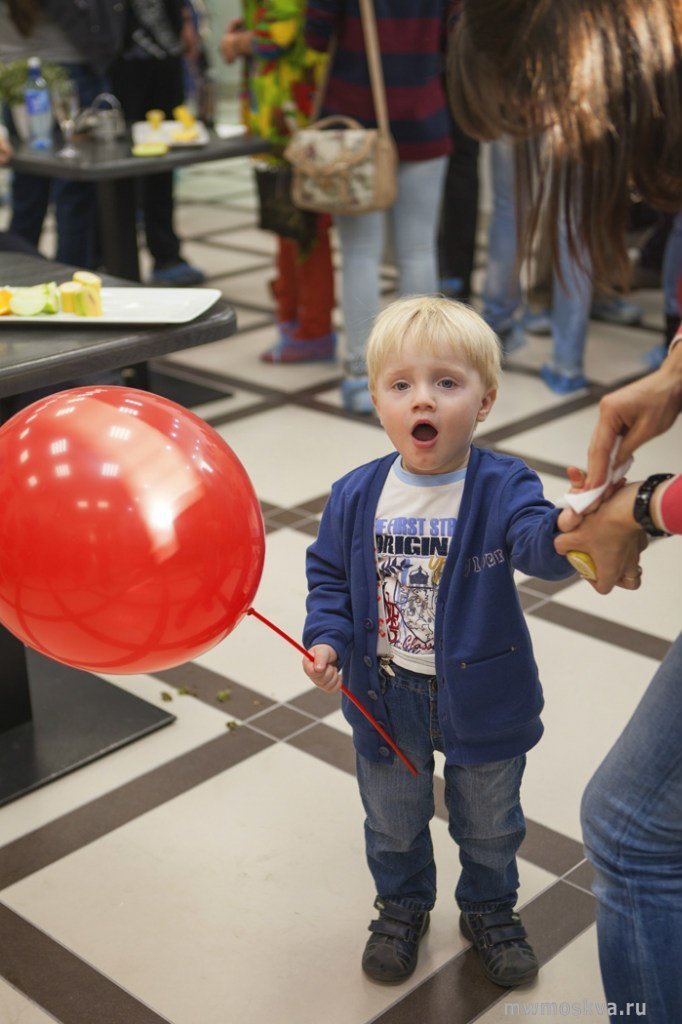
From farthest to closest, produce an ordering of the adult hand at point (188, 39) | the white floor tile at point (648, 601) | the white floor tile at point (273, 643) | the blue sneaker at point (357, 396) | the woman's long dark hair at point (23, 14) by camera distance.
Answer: the adult hand at point (188, 39) < the woman's long dark hair at point (23, 14) < the blue sneaker at point (357, 396) < the white floor tile at point (648, 601) < the white floor tile at point (273, 643)

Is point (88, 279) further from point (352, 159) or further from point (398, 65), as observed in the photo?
point (398, 65)

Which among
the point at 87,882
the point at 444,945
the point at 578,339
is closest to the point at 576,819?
the point at 444,945

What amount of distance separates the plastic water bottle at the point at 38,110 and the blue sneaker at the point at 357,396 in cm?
121

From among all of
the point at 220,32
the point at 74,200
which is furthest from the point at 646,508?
the point at 220,32

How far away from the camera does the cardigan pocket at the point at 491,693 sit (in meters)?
1.56

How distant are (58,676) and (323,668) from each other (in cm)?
116

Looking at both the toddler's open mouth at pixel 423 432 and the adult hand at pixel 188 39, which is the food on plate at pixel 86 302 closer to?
the toddler's open mouth at pixel 423 432

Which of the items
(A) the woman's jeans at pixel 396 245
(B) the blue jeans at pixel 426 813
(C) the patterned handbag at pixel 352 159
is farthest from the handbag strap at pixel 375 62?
(B) the blue jeans at pixel 426 813

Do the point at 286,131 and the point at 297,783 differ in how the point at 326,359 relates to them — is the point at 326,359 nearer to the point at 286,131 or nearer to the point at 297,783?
the point at 286,131

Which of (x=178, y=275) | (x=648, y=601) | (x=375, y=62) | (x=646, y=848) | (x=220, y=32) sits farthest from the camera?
(x=220, y=32)

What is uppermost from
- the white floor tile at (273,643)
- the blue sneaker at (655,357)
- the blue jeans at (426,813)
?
the blue jeans at (426,813)

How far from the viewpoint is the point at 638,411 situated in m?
1.27

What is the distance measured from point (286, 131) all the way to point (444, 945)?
298 centimetres

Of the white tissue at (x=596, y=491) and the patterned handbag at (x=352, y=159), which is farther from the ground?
the white tissue at (x=596, y=491)
